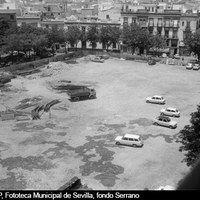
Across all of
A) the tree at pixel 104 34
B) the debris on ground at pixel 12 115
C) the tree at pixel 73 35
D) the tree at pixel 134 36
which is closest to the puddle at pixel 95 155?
the debris on ground at pixel 12 115

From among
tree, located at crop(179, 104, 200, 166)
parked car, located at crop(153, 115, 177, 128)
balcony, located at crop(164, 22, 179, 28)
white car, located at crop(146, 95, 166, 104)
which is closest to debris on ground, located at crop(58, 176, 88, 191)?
tree, located at crop(179, 104, 200, 166)

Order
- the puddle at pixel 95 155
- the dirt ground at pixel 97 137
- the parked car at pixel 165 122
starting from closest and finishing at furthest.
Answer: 1. the dirt ground at pixel 97 137
2. the puddle at pixel 95 155
3. the parked car at pixel 165 122

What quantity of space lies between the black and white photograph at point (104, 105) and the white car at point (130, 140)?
0.32 ft

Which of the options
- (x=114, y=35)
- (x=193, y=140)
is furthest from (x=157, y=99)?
(x=114, y=35)

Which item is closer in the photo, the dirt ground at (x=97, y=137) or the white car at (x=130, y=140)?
the dirt ground at (x=97, y=137)

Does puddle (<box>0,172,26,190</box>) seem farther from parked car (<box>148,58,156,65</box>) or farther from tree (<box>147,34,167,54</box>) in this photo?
tree (<box>147,34,167,54</box>)

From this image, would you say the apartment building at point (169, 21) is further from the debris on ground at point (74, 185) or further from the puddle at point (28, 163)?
the debris on ground at point (74, 185)

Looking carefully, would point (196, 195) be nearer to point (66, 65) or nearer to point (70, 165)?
point (70, 165)

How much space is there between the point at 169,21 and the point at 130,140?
2435 inches

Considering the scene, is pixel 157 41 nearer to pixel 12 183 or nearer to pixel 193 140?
pixel 193 140

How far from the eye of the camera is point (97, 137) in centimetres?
3186

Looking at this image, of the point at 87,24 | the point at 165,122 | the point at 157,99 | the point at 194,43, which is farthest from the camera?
the point at 87,24

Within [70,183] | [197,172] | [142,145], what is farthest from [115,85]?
[197,172]

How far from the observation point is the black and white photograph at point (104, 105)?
24.0 metres
